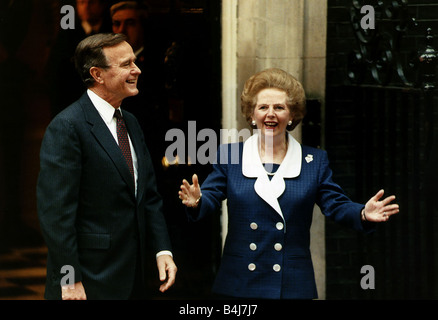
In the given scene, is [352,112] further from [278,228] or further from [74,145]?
[74,145]

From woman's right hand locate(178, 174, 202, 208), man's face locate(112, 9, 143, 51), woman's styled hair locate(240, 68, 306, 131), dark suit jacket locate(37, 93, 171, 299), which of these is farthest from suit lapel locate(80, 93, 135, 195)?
man's face locate(112, 9, 143, 51)

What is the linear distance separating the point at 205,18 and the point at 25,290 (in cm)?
264

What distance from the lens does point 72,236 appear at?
5.12m

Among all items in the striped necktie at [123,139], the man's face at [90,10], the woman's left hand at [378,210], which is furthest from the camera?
the man's face at [90,10]

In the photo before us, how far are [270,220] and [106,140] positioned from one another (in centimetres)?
105

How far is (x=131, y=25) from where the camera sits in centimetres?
729

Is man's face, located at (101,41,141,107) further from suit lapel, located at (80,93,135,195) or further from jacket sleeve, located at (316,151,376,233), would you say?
jacket sleeve, located at (316,151,376,233)

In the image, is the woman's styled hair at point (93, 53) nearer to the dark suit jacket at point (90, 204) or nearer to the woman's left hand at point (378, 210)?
the dark suit jacket at point (90, 204)

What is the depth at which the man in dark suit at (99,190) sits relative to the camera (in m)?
5.10

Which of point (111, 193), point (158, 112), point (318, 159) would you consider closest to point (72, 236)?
point (111, 193)

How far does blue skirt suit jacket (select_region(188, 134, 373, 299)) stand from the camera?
5.26 m

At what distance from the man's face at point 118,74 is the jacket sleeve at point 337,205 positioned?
1.23m

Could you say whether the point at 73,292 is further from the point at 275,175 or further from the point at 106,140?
the point at 275,175

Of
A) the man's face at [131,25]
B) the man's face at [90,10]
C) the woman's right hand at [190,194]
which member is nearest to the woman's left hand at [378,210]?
the woman's right hand at [190,194]
